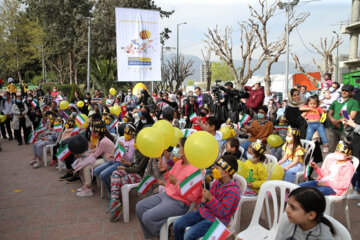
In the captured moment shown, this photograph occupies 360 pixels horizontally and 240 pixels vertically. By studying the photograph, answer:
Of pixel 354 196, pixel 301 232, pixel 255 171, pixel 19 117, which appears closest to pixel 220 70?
pixel 19 117

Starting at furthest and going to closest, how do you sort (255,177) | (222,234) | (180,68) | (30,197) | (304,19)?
(180,68), (304,19), (30,197), (255,177), (222,234)

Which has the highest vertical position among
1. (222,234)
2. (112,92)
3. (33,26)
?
(33,26)

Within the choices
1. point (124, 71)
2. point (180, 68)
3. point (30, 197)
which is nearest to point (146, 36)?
point (124, 71)

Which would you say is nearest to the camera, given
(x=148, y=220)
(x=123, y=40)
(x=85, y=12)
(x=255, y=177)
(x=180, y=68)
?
(x=148, y=220)

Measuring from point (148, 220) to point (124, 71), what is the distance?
9495 millimetres

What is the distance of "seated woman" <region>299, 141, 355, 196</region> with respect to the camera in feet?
9.87

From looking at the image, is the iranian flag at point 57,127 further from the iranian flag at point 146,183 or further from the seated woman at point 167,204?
the seated woman at point 167,204

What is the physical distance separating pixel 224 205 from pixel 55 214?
8.99 feet

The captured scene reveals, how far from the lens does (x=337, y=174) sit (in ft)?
10.3

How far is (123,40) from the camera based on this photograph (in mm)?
11250

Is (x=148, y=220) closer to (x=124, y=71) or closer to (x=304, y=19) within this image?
(x=124, y=71)

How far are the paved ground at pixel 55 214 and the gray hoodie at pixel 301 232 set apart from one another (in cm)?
158

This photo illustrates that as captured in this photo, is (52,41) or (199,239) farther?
(52,41)

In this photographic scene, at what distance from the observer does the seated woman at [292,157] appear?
3764 millimetres
